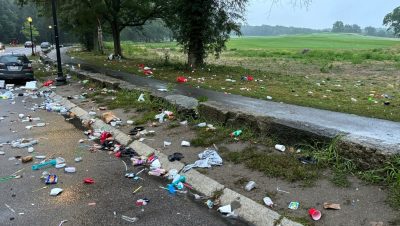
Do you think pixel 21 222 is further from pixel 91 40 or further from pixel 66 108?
pixel 91 40

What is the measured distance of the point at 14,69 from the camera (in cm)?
1894

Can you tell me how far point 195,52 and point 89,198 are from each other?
1642 cm

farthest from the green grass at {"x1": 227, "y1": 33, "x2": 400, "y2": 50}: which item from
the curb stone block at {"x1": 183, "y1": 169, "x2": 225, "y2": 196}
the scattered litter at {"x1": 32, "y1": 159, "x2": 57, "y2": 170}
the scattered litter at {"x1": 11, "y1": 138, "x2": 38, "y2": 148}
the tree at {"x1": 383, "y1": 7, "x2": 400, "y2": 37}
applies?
the scattered litter at {"x1": 32, "y1": 159, "x2": 57, "y2": 170}

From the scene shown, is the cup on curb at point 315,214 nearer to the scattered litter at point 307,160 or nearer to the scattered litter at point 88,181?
the scattered litter at point 307,160

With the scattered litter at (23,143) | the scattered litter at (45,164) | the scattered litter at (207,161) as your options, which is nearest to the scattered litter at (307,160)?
the scattered litter at (207,161)

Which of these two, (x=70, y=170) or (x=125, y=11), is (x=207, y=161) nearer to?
(x=70, y=170)

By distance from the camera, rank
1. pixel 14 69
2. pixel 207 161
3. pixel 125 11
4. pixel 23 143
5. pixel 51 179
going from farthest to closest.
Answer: pixel 125 11, pixel 14 69, pixel 23 143, pixel 207 161, pixel 51 179

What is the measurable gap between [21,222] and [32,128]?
5436mm

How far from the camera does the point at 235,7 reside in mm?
20656

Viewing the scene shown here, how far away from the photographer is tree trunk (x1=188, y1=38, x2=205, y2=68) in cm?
2084

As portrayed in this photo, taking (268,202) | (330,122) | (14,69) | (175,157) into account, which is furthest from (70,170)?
(14,69)

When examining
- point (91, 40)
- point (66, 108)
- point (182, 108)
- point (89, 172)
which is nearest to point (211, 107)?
point (182, 108)

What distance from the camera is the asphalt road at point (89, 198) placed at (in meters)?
4.59

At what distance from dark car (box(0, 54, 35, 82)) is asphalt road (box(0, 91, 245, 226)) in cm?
1261
